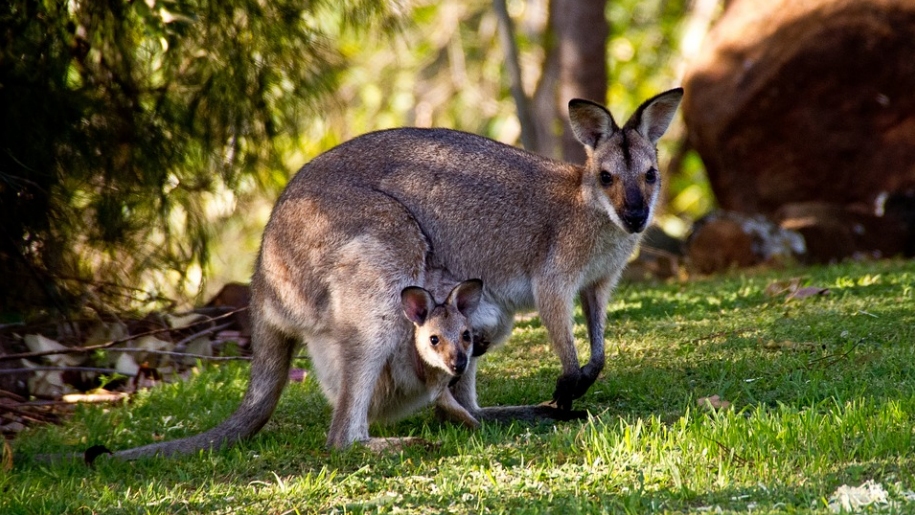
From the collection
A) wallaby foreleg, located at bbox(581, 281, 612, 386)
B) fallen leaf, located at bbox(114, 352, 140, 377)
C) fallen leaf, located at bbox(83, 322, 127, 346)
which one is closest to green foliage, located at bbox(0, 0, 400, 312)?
fallen leaf, located at bbox(83, 322, 127, 346)

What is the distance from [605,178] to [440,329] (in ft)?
4.07

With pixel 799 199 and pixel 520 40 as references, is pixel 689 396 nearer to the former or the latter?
pixel 799 199

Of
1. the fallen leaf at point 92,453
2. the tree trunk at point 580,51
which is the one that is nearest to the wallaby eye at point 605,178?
the fallen leaf at point 92,453

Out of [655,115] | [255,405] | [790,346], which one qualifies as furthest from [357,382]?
[790,346]

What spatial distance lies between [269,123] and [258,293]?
10.3 feet

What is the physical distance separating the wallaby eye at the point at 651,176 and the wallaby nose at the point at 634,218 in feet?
0.78

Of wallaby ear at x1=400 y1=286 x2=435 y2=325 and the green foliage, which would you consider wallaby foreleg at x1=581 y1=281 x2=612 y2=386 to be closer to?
wallaby ear at x1=400 y1=286 x2=435 y2=325

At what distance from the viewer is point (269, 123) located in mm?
8570

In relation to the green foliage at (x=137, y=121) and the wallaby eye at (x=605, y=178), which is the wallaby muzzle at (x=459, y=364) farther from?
the green foliage at (x=137, y=121)

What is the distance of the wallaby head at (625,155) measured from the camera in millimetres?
5664

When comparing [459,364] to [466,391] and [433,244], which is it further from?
[433,244]

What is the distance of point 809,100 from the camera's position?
35.2ft

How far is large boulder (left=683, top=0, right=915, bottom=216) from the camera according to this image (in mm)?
10477

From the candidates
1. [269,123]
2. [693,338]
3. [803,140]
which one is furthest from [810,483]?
[803,140]
